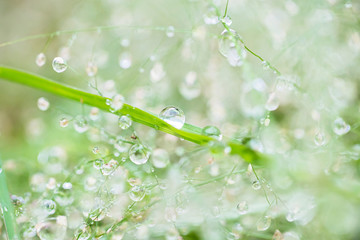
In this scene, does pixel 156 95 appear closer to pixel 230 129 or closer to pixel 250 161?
pixel 230 129

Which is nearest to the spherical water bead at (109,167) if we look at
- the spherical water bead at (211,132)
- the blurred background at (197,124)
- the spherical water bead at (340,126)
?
the blurred background at (197,124)

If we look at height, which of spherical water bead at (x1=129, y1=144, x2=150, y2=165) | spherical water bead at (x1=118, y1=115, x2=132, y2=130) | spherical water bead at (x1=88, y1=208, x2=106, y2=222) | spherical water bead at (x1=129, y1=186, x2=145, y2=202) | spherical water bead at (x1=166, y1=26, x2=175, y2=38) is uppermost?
spherical water bead at (x1=166, y1=26, x2=175, y2=38)

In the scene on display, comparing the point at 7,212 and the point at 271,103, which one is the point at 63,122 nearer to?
the point at 7,212

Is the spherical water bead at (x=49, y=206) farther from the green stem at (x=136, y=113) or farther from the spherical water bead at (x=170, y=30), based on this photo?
Result: the spherical water bead at (x=170, y=30)

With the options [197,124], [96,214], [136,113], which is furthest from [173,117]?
Result: [197,124]

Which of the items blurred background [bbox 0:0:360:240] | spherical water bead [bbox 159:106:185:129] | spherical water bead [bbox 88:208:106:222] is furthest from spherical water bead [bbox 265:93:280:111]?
spherical water bead [bbox 88:208:106:222]

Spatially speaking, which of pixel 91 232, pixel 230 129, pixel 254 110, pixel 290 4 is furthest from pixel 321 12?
pixel 91 232

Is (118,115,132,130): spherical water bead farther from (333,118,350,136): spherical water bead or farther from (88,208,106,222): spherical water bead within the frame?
(333,118,350,136): spherical water bead
